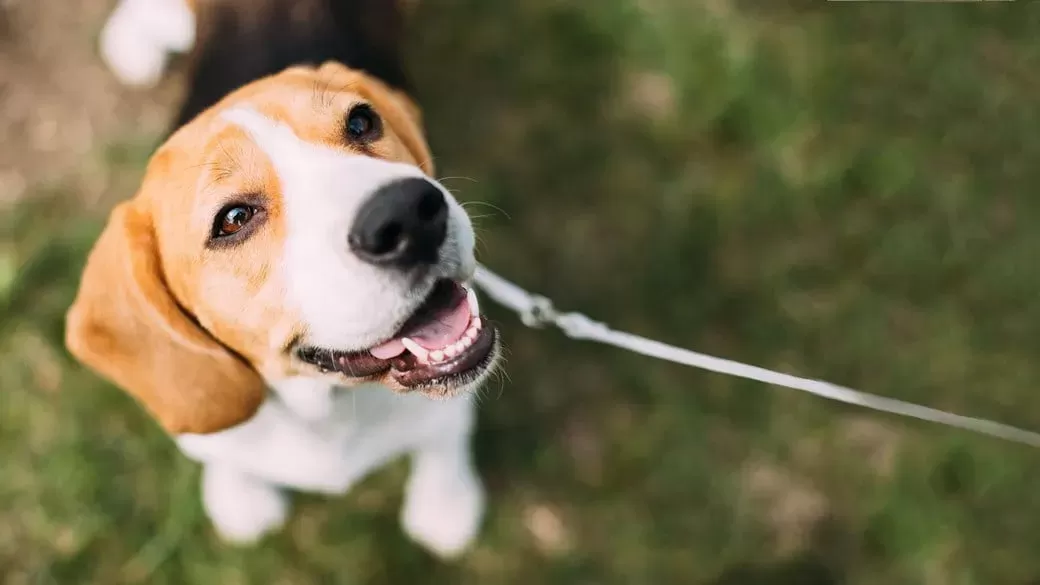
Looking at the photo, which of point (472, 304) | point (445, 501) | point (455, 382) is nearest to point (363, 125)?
point (472, 304)

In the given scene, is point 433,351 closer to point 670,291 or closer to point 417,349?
point 417,349

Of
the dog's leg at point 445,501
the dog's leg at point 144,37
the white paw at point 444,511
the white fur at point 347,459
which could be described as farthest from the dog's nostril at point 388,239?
the dog's leg at point 144,37

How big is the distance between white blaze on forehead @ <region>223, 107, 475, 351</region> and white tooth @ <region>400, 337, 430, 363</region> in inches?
5.2

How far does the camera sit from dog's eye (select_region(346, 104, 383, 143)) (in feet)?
6.38

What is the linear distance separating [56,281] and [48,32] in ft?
3.69

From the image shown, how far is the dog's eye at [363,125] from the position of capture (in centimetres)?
194

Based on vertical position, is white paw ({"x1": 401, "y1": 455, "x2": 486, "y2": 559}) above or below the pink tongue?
below

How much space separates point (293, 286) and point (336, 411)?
21.2 inches

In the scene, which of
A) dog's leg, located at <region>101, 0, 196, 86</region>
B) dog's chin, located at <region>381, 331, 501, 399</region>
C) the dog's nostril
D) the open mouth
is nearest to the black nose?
the dog's nostril

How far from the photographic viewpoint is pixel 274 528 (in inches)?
116

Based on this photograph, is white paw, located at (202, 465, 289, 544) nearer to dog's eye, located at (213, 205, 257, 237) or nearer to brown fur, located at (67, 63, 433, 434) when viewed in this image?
brown fur, located at (67, 63, 433, 434)

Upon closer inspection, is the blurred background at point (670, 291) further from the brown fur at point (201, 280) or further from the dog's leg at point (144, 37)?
the brown fur at point (201, 280)

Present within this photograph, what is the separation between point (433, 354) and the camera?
1.89m

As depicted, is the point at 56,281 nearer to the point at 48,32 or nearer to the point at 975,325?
the point at 48,32
